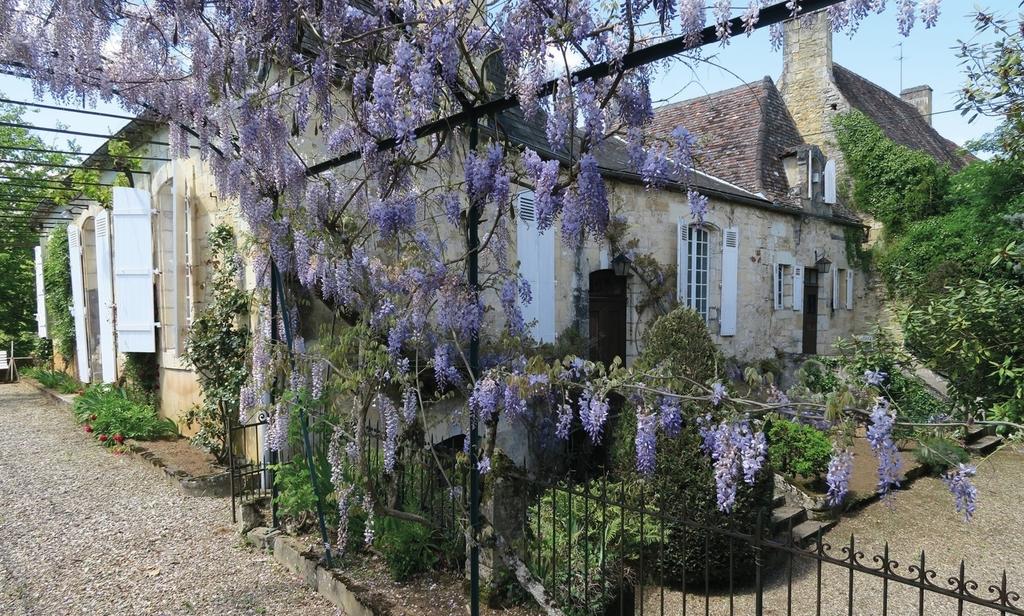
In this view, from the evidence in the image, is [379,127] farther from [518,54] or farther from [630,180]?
[630,180]

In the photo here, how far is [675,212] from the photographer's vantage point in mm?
8719

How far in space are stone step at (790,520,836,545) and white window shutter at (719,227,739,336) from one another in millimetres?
4338

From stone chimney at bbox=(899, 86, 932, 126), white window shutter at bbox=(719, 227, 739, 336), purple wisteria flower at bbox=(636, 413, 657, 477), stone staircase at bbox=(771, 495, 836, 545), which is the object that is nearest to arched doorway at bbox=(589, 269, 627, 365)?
white window shutter at bbox=(719, 227, 739, 336)

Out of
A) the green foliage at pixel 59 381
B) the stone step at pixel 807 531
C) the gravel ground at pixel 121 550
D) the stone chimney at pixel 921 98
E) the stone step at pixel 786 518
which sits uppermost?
the stone chimney at pixel 921 98

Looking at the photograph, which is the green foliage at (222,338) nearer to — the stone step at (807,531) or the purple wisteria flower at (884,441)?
the stone step at (807,531)

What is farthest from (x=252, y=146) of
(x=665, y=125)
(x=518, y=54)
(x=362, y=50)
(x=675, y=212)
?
(x=665, y=125)

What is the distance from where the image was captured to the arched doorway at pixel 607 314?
817 centimetres

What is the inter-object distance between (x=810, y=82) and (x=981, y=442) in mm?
8293

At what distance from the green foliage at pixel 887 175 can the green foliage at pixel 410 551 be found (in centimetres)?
1196

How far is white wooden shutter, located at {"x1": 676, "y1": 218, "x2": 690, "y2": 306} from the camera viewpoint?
8641mm

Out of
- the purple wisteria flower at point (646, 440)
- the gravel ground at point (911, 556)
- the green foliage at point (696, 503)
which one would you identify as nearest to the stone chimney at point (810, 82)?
the gravel ground at point (911, 556)

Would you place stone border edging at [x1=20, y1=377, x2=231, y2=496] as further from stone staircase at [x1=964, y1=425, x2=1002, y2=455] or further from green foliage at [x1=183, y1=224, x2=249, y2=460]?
stone staircase at [x1=964, y1=425, x2=1002, y2=455]

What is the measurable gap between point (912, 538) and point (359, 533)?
450 centimetres

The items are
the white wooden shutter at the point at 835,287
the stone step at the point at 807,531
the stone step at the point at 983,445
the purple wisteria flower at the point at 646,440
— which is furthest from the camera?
the white wooden shutter at the point at 835,287
